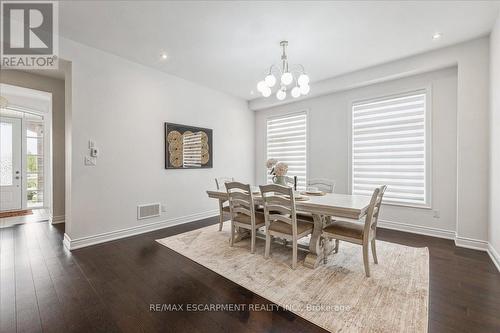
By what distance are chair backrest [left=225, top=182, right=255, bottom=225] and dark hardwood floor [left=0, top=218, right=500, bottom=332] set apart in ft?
2.75

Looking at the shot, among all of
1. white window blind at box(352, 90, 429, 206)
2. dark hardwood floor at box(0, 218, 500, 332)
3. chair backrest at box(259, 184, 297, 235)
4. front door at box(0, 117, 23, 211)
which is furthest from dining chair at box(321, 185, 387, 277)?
front door at box(0, 117, 23, 211)

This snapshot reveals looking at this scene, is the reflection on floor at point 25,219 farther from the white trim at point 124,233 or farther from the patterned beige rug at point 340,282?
the patterned beige rug at point 340,282

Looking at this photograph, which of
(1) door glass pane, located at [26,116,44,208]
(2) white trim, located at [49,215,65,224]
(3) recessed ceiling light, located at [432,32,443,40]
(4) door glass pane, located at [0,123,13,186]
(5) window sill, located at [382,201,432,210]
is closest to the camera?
(3) recessed ceiling light, located at [432,32,443,40]

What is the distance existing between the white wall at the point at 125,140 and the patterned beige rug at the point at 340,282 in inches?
42.3

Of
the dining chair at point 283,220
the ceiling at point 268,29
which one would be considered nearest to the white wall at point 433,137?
the ceiling at point 268,29

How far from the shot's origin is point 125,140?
3.59 metres

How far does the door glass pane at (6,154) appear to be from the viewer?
5169 mm

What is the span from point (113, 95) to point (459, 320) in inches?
187

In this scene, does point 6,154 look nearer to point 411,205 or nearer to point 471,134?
point 411,205

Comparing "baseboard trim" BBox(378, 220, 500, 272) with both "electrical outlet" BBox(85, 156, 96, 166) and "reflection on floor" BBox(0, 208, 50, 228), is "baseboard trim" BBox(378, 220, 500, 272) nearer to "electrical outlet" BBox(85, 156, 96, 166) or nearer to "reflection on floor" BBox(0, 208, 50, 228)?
"electrical outlet" BBox(85, 156, 96, 166)

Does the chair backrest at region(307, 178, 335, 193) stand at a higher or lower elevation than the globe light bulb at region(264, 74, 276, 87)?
lower

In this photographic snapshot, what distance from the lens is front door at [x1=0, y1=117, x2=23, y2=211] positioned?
5176 millimetres

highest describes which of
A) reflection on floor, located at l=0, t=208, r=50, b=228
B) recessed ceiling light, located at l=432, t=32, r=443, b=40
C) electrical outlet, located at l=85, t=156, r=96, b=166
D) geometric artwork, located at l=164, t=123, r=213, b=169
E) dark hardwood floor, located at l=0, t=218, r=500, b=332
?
recessed ceiling light, located at l=432, t=32, r=443, b=40

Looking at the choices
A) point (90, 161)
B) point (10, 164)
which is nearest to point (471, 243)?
point (90, 161)
